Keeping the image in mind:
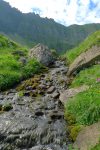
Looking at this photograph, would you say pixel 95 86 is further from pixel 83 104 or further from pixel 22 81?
pixel 22 81

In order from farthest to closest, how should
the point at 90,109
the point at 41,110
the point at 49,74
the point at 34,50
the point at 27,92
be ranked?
1. the point at 34,50
2. the point at 49,74
3. the point at 27,92
4. the point at 41,110
5. the point at 90,109

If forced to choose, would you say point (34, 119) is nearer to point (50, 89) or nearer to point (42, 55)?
point (50, 89)

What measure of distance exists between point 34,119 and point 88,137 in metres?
4.78

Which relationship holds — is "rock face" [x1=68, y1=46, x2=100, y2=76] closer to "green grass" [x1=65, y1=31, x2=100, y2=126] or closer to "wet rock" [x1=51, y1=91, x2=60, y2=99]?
"green grass" [x1=65, y1=31, x2=100, y2=126]

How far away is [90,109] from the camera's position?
66.7ft

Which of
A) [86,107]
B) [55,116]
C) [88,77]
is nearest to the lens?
[86,107]

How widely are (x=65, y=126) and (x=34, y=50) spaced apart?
73.5 ft

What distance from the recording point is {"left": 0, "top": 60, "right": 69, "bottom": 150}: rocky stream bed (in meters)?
19.3

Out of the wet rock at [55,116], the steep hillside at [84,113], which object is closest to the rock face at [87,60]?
the steep hillside at [84,113]

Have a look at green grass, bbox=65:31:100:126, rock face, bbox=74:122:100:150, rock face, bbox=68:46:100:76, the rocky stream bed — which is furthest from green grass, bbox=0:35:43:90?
rock face, bbox=74:122:100:150

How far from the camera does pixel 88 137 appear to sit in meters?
18.6

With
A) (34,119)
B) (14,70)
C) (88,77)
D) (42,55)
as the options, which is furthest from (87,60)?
(34,119)

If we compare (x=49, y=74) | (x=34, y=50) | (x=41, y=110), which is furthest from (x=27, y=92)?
(x=34, y=50)

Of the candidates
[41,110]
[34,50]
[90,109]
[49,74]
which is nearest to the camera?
[90,109]
